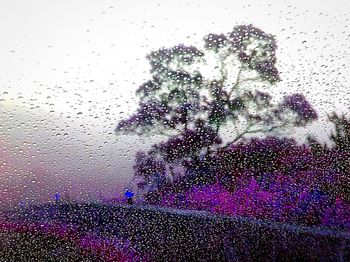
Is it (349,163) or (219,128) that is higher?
(219,128)

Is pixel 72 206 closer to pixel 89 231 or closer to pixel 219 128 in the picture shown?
pixel 89 231

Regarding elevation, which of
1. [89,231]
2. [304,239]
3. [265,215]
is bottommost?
[89,231]

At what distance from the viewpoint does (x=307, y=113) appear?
22.6 ft

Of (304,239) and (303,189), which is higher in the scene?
(304,239)

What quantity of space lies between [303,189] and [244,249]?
8.47 ft

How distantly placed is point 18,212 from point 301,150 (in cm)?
630

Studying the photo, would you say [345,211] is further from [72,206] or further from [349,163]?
[72,206]

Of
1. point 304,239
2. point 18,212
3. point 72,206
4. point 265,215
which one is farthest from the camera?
point 72,206

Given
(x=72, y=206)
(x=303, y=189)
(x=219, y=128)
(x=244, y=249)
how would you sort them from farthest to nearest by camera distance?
(x=72, y=206)
(x=219, y=128)
(x=303, y=189)
(x=244, y=249)

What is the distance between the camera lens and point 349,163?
626cm

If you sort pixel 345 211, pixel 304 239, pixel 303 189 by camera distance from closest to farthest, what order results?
pixel 304 239
pixel 345 211
pixel 303 189

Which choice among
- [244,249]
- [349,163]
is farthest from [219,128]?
[244,249]

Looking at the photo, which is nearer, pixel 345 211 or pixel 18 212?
pixel 345 211

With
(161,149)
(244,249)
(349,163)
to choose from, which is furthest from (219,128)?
(244,249)
